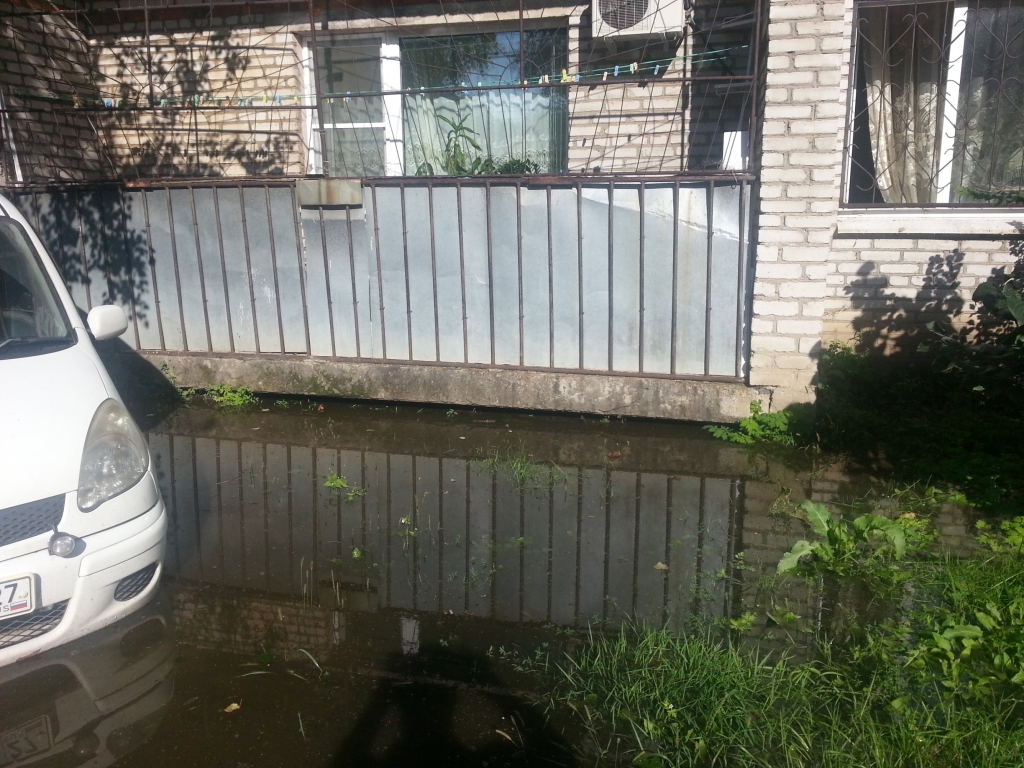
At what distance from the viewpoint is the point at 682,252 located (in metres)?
5.70

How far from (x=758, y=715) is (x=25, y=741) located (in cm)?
233

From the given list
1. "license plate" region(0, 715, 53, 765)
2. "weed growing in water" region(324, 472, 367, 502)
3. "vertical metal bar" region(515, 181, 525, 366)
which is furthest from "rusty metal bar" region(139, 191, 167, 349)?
"license plate" region(0, 715, 53, 765)

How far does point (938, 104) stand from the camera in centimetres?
638

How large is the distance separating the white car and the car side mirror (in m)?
0.23

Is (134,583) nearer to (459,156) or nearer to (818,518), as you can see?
(818,518)

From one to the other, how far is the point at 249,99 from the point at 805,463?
6048 millimetres

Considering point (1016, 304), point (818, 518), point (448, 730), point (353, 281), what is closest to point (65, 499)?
point (448, 730)

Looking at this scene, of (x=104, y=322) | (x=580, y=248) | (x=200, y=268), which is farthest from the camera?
(x=200, y=268)

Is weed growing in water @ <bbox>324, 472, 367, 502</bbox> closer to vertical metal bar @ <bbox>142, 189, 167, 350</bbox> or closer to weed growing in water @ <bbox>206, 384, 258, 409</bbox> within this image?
weed growing in water @ <bbox>206, 384, 258, 409</bbox>

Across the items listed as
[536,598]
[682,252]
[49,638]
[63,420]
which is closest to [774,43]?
[682,252]

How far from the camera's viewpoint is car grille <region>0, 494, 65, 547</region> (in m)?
2.76

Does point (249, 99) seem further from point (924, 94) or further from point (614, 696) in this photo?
point (614, 696)

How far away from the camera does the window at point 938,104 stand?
6258 millimetres

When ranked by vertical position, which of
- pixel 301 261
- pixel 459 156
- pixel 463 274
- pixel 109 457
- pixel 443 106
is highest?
pixel 443 106
